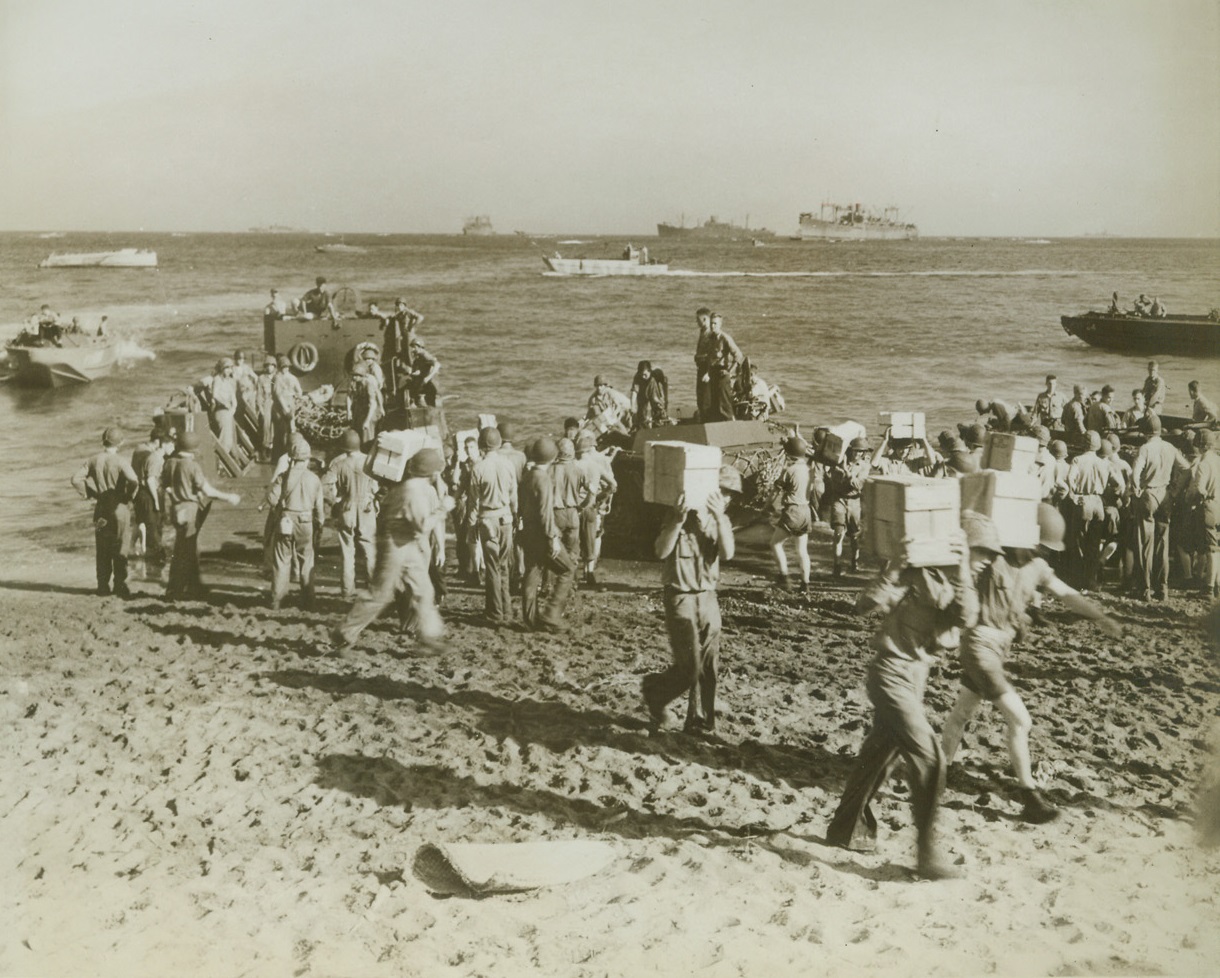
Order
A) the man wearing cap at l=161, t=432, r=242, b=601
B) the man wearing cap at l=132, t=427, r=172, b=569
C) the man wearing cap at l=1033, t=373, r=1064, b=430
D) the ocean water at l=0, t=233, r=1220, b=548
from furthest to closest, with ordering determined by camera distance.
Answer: the ocean water at l=0, t=233, r=1220, b=548 → the man wearing cap at l=1033, t=373, r=1064, b=430 → the man wearing cap at l=132, t=427, r=172, b=569 → the man wearing cap at l=161, t=432, r=242, b=601

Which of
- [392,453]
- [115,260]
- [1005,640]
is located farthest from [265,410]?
[115,260]

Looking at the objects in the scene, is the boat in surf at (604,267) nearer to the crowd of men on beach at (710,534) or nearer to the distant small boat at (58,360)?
the distant small boat at (58,360)

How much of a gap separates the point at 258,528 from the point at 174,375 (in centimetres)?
2086

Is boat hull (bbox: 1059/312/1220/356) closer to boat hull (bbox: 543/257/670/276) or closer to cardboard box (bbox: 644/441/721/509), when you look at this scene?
cardboard box (bbox: 644/441/721/509)

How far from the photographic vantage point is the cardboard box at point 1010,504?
523 centimetres

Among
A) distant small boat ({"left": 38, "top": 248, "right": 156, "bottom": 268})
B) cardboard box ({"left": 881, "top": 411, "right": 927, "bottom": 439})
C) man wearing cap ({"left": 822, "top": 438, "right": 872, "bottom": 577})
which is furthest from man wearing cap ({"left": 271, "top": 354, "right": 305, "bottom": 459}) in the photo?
distant small boat ({"left": 38, "top": 248, "right": 156, "bottom": 268})

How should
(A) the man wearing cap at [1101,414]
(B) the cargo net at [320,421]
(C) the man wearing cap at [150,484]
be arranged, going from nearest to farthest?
(C) the man wearing cap at [150,484] < (A) the man wearing cap at [1101,414] < (B) the cargo net at [320,421]

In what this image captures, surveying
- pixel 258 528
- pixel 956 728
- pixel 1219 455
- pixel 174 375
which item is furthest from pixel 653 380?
pixel 174 375

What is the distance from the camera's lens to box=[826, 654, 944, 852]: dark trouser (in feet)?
14.7

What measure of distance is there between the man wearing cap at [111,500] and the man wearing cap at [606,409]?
19.2ft

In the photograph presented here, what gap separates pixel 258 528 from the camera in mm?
12641

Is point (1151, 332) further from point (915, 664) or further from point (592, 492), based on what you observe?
point (915, 664)

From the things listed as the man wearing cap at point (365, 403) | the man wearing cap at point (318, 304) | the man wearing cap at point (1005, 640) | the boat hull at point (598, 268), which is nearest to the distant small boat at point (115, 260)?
the boat hull at point (598, 268)

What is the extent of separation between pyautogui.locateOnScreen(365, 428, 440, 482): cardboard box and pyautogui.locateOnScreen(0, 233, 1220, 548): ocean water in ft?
22.3
